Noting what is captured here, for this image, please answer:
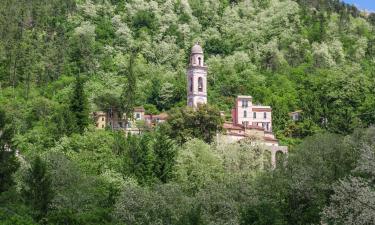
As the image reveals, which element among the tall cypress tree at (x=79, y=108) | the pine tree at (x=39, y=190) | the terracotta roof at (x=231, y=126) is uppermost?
the tall cypress tree at (x=79, y=108)

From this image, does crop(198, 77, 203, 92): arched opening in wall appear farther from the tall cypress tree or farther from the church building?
the tall cypress tree

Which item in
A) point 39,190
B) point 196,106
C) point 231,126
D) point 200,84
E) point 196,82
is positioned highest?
point 196,82

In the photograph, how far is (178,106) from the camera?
322 feet

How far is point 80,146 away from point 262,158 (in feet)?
61.1

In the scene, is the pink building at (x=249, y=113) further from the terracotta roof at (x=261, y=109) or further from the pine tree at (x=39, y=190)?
the pine tree at (x=39, y=190)

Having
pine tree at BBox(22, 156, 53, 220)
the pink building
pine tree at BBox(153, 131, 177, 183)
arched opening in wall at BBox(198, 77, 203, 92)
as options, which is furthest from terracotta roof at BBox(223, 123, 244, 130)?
pine tree at BBox(22, 156, 53, 220)

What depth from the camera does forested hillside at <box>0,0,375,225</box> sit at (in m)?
39.5

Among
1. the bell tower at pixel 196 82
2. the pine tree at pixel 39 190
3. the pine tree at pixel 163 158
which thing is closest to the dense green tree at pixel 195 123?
the pine tree at pixel 163 158

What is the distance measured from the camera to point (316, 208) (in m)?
38.4

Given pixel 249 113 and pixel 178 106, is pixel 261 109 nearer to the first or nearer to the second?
pixel 249 113

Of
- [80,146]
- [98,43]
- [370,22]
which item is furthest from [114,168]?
[370,22]

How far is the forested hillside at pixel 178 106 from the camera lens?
3950 centimetres

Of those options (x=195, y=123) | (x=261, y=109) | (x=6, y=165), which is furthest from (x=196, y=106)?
(x=6, y=165)

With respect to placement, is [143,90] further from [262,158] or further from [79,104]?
[262,158]
